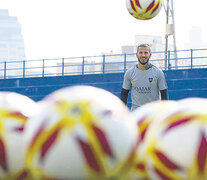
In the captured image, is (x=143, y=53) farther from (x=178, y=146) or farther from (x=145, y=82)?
(x=178, y=146)

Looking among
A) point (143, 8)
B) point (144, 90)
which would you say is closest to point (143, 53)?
point (144, 90)

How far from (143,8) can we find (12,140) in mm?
11963

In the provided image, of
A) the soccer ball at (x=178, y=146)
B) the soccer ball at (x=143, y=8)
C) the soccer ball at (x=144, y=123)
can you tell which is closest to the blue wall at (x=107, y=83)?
the soccer ball at (x=143, y=8)

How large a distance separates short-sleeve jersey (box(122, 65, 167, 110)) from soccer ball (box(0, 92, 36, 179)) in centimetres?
352

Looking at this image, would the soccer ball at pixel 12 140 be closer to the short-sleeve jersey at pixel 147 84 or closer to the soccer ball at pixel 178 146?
the soccer ball at pixel 178 146

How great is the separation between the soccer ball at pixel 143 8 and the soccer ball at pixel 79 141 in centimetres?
1210

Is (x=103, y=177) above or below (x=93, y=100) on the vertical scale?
below

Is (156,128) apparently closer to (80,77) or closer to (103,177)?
(103,177)

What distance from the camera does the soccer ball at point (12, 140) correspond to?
16.5 ft

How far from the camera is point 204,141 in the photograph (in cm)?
480

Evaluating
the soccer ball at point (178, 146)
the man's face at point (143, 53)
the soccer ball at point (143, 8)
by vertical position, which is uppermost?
the soccer ball at point (143, 8)

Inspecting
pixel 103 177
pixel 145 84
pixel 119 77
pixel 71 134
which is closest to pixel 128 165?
pixel 103 177

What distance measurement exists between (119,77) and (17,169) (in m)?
16.9

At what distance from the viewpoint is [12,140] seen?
5.08 m
